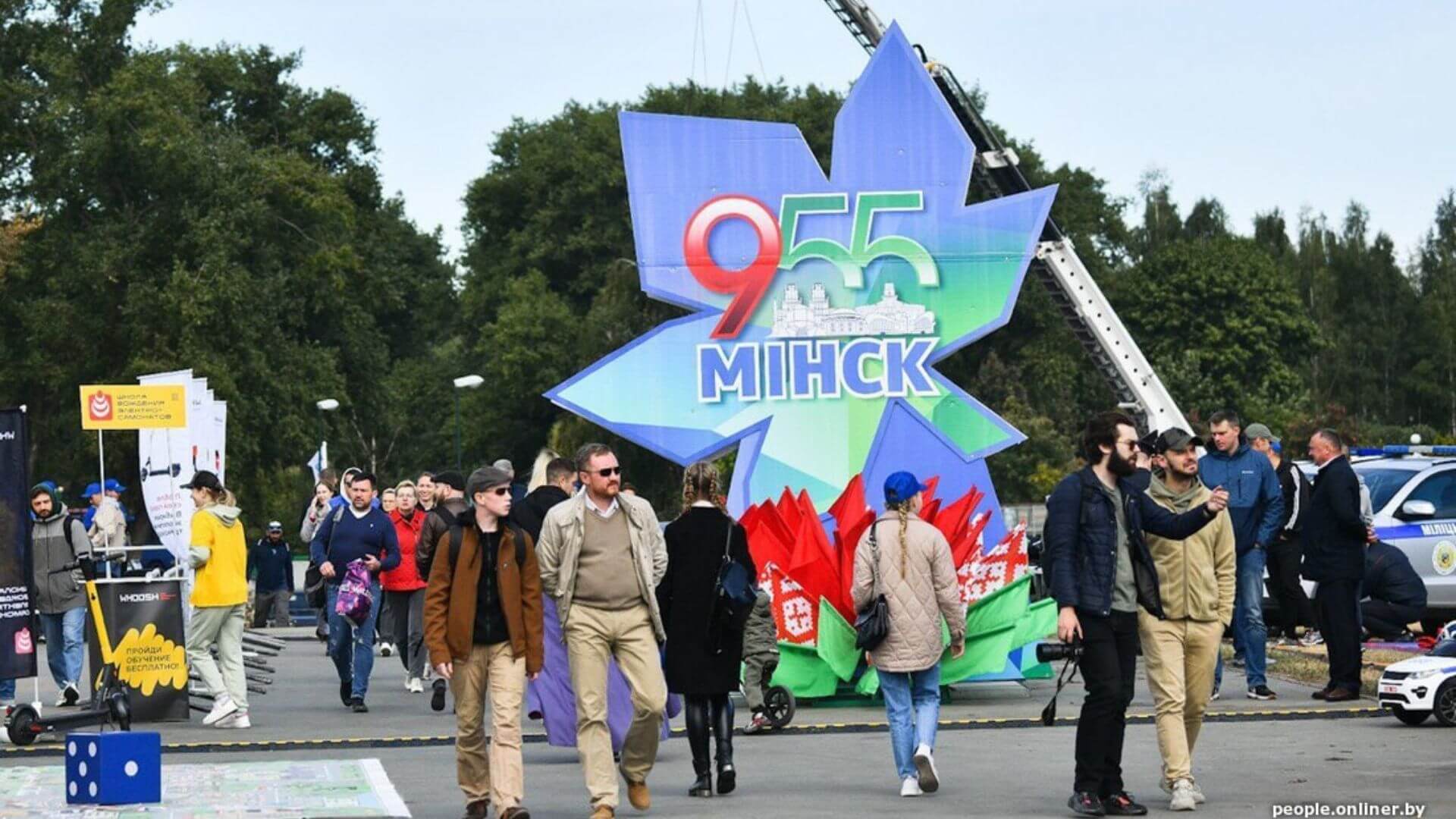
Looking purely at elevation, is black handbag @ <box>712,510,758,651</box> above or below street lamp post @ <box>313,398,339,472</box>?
below

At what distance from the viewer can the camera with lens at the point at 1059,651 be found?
10758 millimetres

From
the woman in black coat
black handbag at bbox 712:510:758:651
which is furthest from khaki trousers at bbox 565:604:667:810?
black handbag at bbox 712:510:758:651

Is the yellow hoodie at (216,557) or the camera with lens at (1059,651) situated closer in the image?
the camera with lens at (1059,651)

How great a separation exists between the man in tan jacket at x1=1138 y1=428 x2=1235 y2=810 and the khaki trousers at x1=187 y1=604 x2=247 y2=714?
24.9 feet

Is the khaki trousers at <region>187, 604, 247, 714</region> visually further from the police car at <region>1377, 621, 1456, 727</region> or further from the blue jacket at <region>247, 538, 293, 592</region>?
the blue jacket at <region>247, 538, 293, 592</region>

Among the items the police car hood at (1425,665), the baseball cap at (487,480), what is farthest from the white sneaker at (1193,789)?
the police car hood at (1425,665)

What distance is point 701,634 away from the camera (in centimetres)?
1221

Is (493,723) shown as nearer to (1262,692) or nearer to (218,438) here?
(1262,692)

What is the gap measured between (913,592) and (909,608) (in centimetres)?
10

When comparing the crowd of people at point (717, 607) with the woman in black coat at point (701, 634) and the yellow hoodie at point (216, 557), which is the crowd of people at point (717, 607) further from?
the yellow hoodie at point (216, 557)

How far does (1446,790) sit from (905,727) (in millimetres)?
2715

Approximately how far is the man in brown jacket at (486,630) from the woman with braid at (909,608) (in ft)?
6.47

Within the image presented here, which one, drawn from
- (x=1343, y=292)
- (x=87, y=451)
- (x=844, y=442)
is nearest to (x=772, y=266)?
(x=844, y=442)

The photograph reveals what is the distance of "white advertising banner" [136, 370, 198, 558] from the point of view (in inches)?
1095
